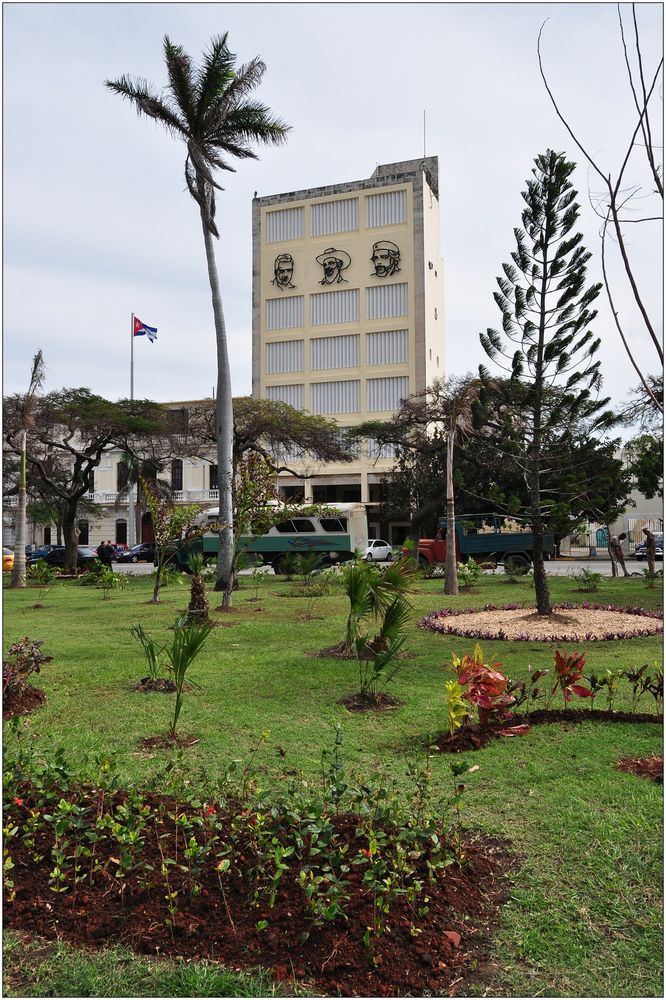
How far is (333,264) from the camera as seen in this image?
159ft

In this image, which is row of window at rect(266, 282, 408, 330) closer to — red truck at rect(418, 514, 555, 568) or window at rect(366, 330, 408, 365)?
window at rect(366, 330, 408, 365)

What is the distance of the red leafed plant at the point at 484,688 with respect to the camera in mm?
4910

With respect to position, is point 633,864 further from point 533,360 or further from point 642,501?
point 642,501

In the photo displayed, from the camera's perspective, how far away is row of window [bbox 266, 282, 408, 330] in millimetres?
46812

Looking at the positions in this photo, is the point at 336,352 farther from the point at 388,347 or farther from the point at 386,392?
the point at 386,392

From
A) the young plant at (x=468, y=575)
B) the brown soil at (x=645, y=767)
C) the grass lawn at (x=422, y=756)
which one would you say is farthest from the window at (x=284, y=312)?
the brown soil at (x=645, y=767)

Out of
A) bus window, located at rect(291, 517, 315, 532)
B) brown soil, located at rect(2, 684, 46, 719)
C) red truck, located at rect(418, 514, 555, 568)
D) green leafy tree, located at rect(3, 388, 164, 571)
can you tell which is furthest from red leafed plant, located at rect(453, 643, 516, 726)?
green leafy tree, located at rect(3, 388, 164, 571)

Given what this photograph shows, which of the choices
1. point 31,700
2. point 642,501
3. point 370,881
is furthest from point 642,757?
point 642,501

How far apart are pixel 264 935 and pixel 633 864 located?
1664 millimetres

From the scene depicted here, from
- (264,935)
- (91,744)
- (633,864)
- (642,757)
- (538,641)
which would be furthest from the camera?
(538,641)

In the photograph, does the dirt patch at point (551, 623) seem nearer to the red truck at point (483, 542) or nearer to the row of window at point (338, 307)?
the red truck at point (483, 542)

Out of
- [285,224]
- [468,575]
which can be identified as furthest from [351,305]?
[468,575]

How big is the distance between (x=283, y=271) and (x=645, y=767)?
48.3 meters

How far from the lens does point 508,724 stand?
17.4ft
